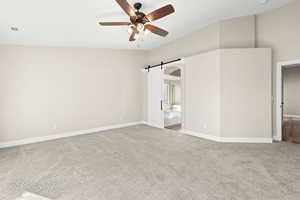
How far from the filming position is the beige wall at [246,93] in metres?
3.85

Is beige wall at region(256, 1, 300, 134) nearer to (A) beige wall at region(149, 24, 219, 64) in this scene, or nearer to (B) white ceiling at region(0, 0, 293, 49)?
(B) white ceiling at region(0, 0, 293, 49)

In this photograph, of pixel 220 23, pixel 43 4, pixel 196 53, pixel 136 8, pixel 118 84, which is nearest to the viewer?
pixel 43 4

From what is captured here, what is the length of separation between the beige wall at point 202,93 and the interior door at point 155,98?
3.95 ft

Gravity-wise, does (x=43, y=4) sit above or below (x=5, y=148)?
above

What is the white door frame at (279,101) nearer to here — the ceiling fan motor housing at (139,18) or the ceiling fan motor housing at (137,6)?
the ceiling fan motor housing at (139,18)

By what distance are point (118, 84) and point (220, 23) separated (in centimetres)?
396

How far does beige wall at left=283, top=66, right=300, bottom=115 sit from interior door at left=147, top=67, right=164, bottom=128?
19.6 feet

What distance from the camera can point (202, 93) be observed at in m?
4.47

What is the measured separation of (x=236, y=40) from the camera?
411 cm

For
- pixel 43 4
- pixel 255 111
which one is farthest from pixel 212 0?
pixel 43 4

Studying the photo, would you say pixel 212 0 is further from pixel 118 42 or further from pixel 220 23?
pixel 118 42

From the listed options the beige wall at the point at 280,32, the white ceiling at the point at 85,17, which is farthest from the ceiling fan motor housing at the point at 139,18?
the beige wall at the point at 280,32

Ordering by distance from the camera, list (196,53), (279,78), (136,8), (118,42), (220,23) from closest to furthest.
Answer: (136,8), (279,78), (220,23), (196,53), (118,42)

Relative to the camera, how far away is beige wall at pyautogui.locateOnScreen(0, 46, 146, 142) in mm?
4273
